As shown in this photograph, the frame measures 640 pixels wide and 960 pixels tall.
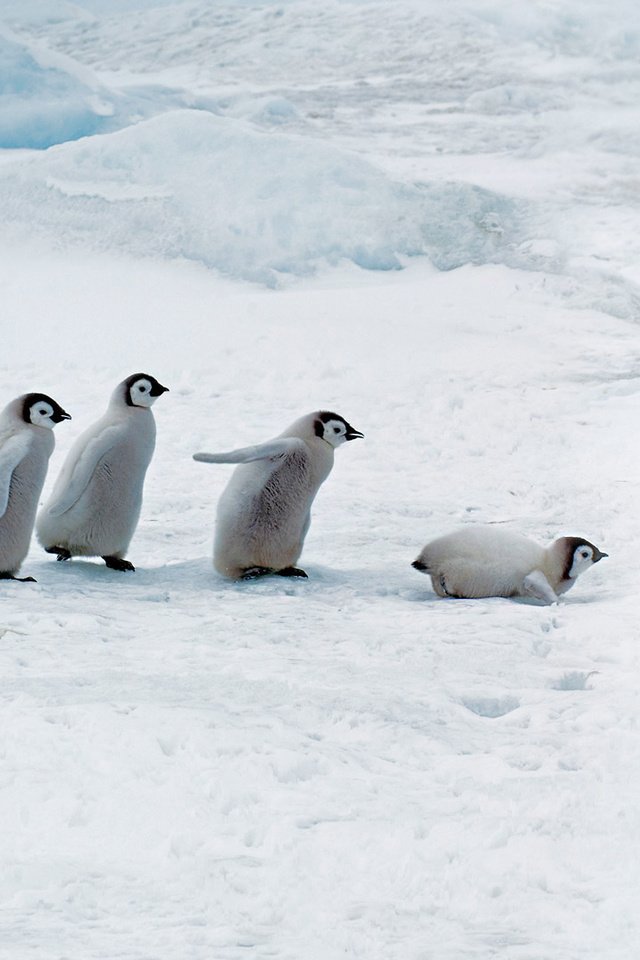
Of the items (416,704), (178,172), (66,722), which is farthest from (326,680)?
(178,172)

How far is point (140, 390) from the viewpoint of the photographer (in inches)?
178

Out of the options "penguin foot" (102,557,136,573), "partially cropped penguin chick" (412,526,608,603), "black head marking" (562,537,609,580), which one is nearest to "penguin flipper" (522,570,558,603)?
"partially cropped penguin chick" (412,526,608,603)

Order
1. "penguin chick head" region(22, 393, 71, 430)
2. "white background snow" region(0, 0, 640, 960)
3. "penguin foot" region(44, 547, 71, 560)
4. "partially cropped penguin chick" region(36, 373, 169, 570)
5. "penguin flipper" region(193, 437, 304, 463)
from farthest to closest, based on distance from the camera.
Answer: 1. "penguin foot" region(44, 547, 71, 560)
2. "partially cropped penguin chick" region(36, 373, 169, 570)
3. "penguin chick head" region(22, 393, 71, 430)
4. "penguin flipper" region(193, 437, 304, 463)
5. "white background snow" region(0, 0, 640, 960)

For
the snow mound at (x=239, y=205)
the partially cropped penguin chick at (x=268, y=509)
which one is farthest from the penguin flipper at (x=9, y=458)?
the snow mound at (x=239, y=205)

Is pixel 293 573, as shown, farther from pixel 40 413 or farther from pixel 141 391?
pixel 40 413

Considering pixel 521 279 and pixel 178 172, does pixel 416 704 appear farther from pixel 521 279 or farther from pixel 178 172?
pixel 178 172

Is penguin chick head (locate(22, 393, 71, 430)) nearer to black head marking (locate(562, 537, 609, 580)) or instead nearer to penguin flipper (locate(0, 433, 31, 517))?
penguin flipper (locate(0, 433, 31, 517))

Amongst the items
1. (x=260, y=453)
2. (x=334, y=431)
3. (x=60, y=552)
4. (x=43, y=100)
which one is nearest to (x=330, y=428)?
(x=334, y=431)

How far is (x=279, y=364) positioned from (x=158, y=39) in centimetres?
1991

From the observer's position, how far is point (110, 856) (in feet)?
6.93

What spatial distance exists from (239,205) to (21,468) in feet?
24.3

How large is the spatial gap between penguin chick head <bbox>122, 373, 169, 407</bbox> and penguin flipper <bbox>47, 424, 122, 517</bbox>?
0.22 metres

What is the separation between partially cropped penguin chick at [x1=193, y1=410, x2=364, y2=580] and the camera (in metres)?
4.30

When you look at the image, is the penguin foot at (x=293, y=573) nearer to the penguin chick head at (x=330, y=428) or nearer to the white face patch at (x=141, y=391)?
the penguin chick head at (x=330, y=428)
